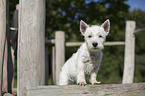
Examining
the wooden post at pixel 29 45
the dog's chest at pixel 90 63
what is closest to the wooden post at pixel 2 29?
the wooden post at pixel 29 45

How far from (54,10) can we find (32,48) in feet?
28.5

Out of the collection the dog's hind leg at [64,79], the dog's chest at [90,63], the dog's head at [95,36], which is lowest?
the dog's hind leg at [64,79]

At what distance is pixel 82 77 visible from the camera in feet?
10.8

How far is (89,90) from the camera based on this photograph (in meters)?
2.68

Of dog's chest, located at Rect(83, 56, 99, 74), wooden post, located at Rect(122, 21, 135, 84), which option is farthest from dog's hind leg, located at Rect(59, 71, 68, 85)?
wooden post, located at Rect(122, 21, 135, 84)

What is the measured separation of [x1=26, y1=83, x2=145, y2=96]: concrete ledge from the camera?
100 inches

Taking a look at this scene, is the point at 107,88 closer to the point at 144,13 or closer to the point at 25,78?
the point at 25,78

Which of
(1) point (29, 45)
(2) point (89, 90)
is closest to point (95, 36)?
(2) point (89, 90)

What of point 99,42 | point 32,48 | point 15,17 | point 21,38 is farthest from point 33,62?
point 15,17

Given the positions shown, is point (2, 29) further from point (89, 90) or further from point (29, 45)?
point (89, 90)

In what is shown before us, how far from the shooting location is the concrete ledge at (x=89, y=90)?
8.35ft

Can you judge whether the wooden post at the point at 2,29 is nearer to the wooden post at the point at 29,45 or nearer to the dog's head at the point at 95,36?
the wooden post at the point at 29,45

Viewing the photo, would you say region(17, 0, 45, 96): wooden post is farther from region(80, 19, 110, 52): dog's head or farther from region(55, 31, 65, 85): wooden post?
region(55, 31, 65, 85): wooden post

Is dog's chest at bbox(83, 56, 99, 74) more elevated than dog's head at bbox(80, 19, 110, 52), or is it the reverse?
dog's head at bbox(80, 19, 110, 52)
